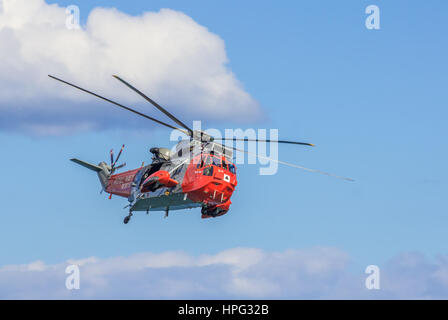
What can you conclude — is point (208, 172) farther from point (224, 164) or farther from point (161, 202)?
point (161, 202)

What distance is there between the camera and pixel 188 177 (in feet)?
253

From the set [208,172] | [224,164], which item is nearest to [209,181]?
[208,172]

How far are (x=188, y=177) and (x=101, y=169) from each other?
1956cm

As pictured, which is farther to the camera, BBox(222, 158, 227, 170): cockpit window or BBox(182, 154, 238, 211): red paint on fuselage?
BBox(222, 158, 227, 170): cockpit window

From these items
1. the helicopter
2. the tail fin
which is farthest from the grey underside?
the tail fin

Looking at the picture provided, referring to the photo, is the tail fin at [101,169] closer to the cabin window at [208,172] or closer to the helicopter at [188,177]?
the helicopter at [188,177]

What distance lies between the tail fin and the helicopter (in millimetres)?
8671

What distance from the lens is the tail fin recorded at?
92.8 metres

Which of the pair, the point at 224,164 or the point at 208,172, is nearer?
the point at 208,172

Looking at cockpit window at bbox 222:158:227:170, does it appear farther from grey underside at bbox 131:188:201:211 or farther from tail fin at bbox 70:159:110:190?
tail fin at bbox 70:159:110:190
